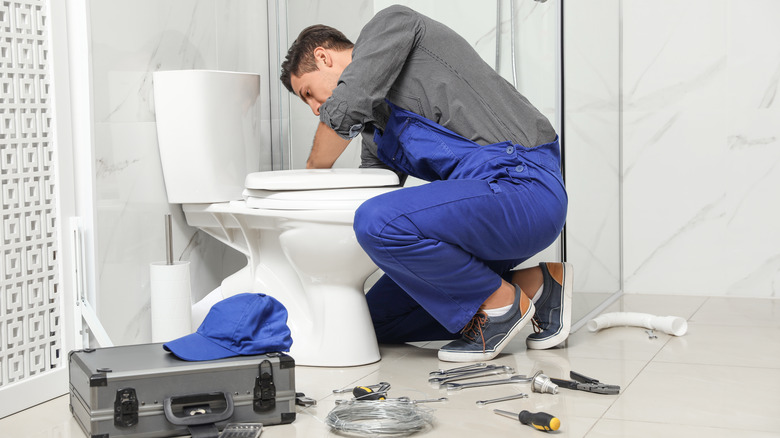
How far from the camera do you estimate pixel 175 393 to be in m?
1.48

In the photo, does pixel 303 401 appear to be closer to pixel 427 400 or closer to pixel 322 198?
pixel 427 400

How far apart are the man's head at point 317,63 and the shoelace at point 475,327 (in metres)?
0.62

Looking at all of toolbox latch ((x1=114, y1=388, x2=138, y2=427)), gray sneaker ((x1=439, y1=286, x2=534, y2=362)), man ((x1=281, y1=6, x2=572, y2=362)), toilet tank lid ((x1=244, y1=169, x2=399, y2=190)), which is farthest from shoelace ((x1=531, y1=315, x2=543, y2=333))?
toolbox latch ((x1=114, y1=388, x2=138, y2=427))

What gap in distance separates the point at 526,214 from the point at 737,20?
1.24m

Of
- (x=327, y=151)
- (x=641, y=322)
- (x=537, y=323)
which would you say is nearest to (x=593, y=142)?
(x=641, y=322)

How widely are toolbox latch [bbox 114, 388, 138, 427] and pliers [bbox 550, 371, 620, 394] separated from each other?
2.64 feet

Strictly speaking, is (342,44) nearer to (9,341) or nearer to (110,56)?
(110,56)

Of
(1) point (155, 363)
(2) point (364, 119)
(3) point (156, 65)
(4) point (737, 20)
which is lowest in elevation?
(1) point (155, 363)

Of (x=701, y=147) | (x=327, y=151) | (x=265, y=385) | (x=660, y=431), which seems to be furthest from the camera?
(x=701, y=147)

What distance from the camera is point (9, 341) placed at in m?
1.68

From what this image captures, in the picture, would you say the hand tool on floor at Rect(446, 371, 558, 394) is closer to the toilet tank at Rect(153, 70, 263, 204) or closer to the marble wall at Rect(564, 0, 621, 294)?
the marble wall at Rect(564, 0, 621, 294)

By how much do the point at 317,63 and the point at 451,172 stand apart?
422 millimetres

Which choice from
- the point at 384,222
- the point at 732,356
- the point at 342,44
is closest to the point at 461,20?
the point at 342,44

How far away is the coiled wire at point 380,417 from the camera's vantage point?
1444 millimetres
